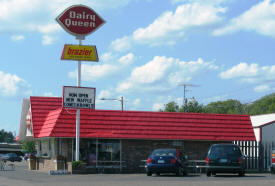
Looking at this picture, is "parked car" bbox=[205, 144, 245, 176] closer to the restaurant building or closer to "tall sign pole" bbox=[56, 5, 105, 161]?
the restaurant building

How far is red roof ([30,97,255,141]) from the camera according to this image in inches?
1275

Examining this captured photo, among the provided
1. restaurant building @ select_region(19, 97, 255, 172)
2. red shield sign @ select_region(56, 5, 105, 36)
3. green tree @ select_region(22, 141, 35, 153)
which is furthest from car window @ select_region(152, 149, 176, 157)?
green tree @ select_region(22, 141, 35, 153)

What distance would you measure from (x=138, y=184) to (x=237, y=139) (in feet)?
54.9

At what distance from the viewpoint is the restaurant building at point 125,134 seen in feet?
106

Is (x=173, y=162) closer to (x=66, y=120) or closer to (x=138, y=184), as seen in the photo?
(x=138, y=184)

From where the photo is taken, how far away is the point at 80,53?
31.1 m

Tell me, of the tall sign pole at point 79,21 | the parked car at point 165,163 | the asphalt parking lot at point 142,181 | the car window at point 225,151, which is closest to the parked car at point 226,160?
the car window at point 225,151

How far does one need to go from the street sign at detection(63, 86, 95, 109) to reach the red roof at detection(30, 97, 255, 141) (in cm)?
179

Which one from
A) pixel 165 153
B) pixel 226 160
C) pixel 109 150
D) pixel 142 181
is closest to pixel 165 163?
pixel 165 153

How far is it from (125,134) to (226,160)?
920 cm

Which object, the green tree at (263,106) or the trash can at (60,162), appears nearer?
the trash can at (60,162)

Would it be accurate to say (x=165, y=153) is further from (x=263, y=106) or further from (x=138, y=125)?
(x=263, y=106)

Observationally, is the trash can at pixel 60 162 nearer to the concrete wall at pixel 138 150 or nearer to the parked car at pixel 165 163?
the concrete wall at pixel 138 150

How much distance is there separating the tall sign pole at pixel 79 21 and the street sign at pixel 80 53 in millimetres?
438
